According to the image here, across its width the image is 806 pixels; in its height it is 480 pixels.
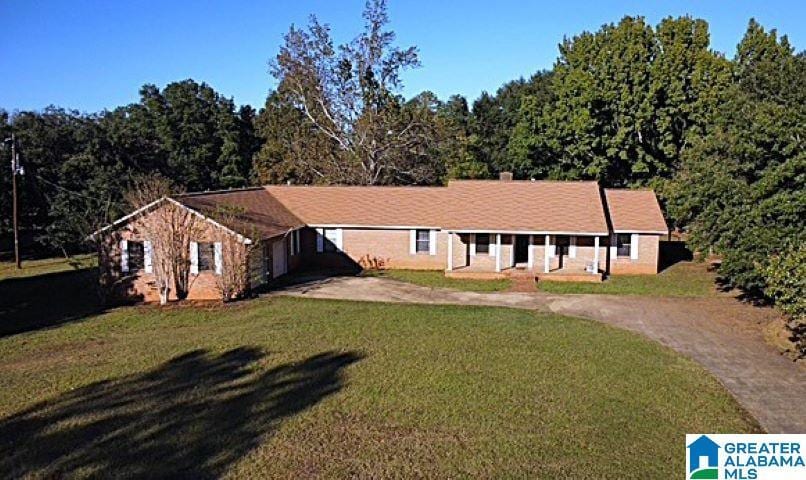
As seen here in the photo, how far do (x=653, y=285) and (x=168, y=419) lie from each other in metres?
20.3

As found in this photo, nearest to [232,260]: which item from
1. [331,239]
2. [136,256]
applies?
[136,256]

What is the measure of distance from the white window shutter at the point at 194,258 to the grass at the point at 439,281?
7.89m

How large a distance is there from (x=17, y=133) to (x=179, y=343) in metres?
30.0

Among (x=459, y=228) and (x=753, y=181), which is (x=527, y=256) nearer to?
(x=459, y=228)

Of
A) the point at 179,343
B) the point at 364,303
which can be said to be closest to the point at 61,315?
the point at 179,343

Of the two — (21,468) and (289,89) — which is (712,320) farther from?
(289,89)

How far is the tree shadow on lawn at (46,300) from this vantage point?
20.6 m

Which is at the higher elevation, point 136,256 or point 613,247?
point 136,256

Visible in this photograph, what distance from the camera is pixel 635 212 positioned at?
29672 millimetres

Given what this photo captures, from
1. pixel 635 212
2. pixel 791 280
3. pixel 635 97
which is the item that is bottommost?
pixel 791 280

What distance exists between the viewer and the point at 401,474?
915 cm

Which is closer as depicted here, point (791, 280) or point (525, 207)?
point (791, 280)

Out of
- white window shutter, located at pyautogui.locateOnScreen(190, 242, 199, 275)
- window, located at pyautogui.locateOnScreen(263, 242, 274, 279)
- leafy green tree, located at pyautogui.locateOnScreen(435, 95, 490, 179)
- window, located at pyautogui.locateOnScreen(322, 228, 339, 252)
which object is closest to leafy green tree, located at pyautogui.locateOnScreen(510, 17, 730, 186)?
leafy green tree, located at pyautogui.locateOnScreen(435, 95, 490, 179)

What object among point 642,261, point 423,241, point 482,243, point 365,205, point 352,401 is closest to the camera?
point 352,401
